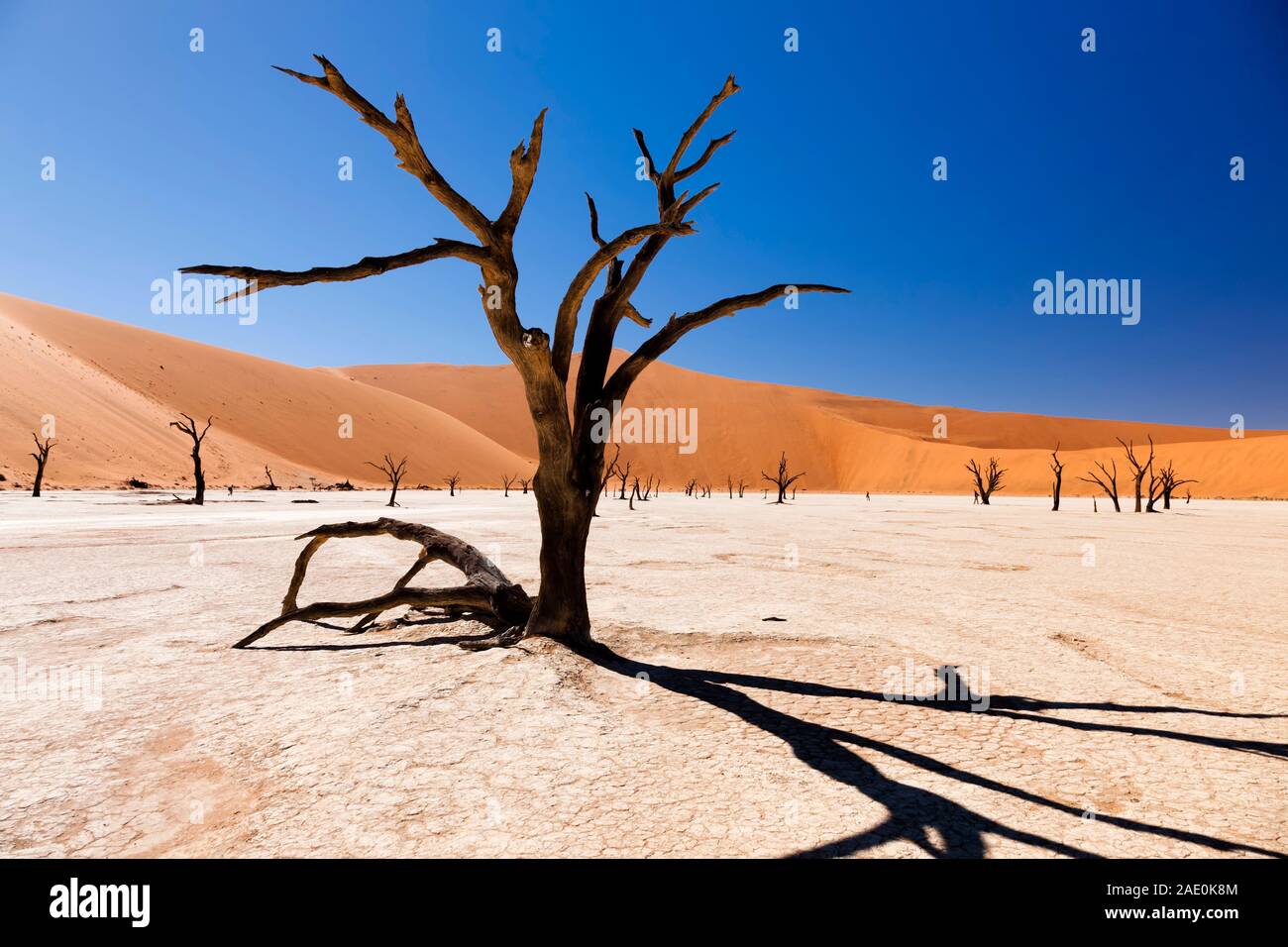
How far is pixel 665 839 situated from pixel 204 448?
6973cm

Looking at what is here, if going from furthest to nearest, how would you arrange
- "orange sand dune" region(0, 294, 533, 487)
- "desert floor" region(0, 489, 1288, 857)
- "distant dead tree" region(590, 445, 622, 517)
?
"orange sand dune" region(0, 294, 533, 487)
"distant dead tree" region(590, 445, 622, 517)
"desert floor" region(0, 489, 1288, 857)

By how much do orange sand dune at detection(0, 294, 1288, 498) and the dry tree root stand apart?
5024cm

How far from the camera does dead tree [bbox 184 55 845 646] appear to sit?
477 cm

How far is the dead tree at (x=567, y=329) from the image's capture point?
4766 millimetres

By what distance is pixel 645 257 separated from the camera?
5609mm

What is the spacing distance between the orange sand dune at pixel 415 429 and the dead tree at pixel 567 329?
5240cm

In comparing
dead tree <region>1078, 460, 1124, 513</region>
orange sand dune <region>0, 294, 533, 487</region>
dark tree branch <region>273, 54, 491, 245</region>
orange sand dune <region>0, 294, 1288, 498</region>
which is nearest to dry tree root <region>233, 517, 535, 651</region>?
dark tree branch <region>273, 54, 491, 245</region>

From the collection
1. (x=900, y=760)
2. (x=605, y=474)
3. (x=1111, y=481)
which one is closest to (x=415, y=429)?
(x=605, y=474)

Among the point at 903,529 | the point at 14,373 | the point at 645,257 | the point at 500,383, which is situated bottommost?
the point at 903,529

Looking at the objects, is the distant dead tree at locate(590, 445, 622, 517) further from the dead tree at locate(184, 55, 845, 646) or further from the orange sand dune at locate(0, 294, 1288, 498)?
the orange sand dune at locate(0, 294, 1288, 498)

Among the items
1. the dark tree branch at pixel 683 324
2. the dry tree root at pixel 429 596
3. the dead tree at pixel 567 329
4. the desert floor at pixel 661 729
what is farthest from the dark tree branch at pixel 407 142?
the desert floor at pixel 661 729
